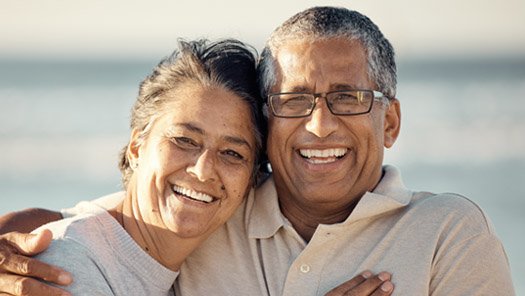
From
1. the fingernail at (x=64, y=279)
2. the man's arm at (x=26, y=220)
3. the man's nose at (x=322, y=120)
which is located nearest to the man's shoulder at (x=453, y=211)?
the man's nose at (x=322, y=120)

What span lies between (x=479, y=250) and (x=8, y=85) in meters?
13.8

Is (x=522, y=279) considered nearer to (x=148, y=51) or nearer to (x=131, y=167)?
(x=131, y=167)

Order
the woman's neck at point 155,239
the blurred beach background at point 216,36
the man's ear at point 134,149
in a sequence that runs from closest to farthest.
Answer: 1. the woman's neck at point 155,239
2. the man's ear at point 134,149
3. the blurred beach background at point 216,36

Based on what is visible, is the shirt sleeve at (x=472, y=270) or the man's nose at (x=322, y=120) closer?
the shirt sleeve at (x=472, y=270)

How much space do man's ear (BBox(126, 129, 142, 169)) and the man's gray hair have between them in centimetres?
50

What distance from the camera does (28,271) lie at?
357 cm

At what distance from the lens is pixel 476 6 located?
2150 centimetres

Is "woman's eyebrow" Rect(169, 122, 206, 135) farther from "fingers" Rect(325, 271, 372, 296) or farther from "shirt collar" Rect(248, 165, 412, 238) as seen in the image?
"fingers" Rect(325, 271, 372, 296)

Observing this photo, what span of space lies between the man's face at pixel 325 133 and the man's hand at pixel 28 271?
994 millimetres

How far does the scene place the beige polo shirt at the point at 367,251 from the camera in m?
3.79

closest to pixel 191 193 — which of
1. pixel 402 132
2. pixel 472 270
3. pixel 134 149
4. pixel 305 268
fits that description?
pixel 134 149

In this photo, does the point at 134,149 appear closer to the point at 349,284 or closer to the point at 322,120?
the point at 322,120

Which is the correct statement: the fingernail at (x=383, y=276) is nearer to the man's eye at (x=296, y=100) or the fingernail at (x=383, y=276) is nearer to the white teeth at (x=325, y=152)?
the white teeth at (x=325, y=152)

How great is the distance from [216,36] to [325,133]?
26.5 feet
